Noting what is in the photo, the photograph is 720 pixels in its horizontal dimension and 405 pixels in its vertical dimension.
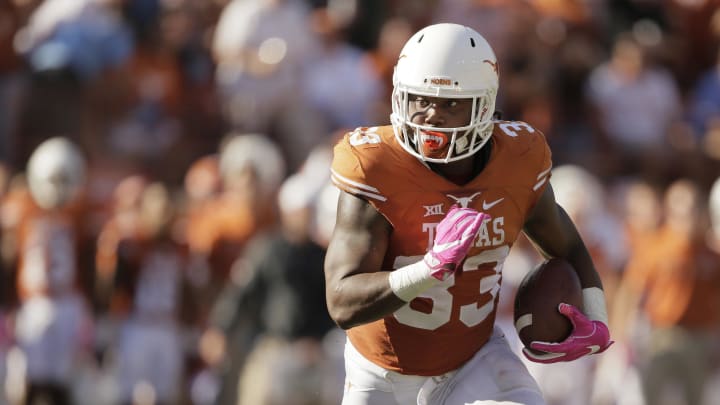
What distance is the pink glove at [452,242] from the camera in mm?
4133

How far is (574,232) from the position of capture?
4.96 meters

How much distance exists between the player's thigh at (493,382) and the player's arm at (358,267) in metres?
0.52

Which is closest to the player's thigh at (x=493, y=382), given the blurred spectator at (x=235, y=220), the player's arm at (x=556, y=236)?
the player's arm at (x=556, y=236)

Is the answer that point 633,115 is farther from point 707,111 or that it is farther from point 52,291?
point 52,291

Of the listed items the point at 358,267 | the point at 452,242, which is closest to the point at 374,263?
the point at 358,267

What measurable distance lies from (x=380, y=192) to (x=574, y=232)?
0.82m

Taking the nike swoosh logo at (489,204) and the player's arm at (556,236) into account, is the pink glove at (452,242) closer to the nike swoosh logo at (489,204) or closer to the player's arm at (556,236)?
the nike swoosh logo at (489,204)

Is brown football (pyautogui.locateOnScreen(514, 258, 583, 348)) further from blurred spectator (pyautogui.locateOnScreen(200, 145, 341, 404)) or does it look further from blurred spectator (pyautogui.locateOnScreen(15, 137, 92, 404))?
blurred spectator (pyautogui.locateOnScreen(15, 137, 92, 404))

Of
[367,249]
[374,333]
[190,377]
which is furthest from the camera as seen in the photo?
[190,377]

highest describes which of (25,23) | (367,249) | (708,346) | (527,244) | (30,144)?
(367,249)

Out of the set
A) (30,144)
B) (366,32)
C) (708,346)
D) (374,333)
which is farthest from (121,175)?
(374,333)

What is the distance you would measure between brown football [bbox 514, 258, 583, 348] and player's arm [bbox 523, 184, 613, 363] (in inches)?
1.2

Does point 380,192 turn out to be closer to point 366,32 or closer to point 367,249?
point 367,249

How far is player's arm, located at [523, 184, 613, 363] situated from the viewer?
15.1ft
